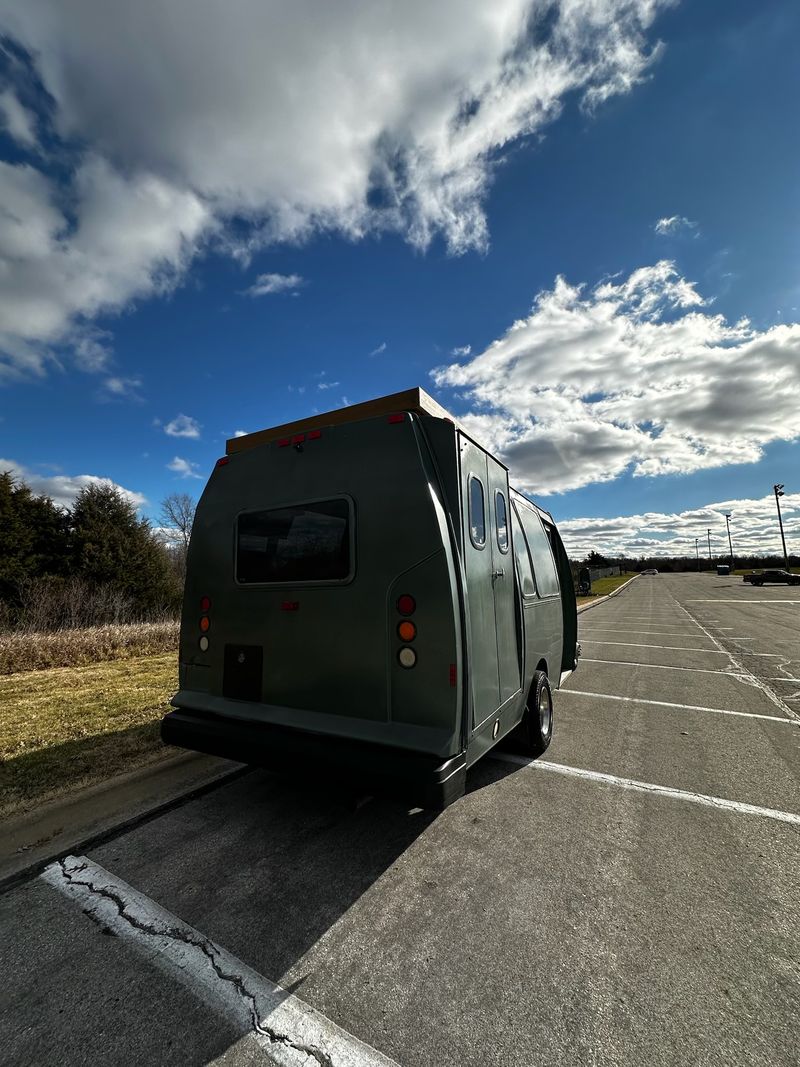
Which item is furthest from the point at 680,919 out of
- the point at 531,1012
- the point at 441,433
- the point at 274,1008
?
the point at 441,433

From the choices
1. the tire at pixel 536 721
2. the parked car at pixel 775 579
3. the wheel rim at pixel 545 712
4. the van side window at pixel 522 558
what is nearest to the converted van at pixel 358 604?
the van side window at pixel 522 558

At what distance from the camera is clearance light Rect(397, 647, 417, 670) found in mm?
2887

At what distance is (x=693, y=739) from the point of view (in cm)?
518

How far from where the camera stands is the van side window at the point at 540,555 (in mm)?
5152

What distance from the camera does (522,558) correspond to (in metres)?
4.64

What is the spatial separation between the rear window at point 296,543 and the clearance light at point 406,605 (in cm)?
44

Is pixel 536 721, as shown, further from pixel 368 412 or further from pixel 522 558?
pixel 368 412

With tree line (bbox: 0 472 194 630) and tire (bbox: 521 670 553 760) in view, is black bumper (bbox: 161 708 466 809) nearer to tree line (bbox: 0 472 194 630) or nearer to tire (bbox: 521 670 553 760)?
tire (bbox: 521 670 553 760)

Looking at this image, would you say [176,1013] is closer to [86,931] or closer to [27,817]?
[86,931]

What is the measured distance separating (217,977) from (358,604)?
1866 mm

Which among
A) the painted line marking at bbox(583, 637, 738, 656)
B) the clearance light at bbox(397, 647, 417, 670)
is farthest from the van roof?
the painted line marking at bbox(583, 637, 738, 656)

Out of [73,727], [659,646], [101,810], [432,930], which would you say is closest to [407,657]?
[432,930]

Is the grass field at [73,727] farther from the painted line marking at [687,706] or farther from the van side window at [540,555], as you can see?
the painted line marking at [687,706]

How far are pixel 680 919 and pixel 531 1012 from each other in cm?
106
